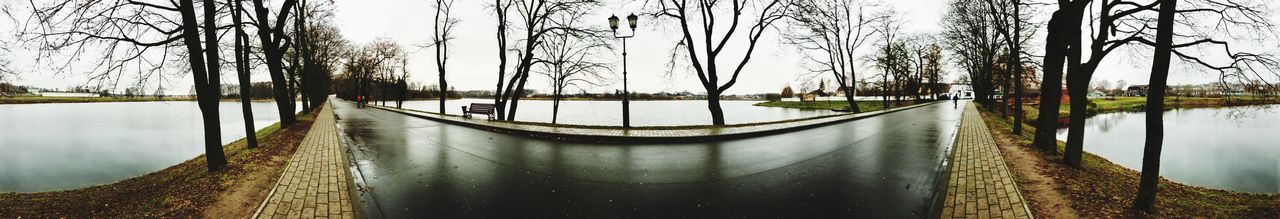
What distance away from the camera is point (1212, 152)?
45.1 feet

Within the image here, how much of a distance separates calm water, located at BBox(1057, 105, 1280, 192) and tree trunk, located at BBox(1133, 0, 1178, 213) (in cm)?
488

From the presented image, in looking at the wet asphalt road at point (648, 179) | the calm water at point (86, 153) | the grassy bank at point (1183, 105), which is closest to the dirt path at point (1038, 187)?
the wet asphalt road at point (648, 179)

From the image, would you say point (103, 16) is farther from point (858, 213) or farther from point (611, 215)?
point (858, 213)

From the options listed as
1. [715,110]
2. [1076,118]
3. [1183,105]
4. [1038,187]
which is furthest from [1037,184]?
[1183,105]

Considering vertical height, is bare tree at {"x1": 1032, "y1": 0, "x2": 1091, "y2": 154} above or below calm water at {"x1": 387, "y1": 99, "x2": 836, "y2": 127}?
above

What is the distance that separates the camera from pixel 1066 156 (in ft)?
23.9

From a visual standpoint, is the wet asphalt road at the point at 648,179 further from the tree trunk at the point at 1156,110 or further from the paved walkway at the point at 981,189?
the tree trunk at the point at 1156,110

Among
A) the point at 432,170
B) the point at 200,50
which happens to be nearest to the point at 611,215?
the point at 432,170

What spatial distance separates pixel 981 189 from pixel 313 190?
735 centimetres

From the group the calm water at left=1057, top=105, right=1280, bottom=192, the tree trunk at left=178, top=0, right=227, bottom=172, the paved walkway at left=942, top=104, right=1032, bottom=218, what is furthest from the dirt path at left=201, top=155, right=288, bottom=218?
the calm water at left=1057, top=105, right=1280, bottom=192

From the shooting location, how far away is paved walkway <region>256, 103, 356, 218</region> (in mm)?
4203

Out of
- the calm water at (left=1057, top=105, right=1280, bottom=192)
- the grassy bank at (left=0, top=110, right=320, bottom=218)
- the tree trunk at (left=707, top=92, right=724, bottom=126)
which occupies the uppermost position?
the tree trunk at (left=707, top=92, right=724, bottom=126)

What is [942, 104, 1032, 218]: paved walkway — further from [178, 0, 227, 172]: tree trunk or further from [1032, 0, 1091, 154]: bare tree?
[178, 0, 227, 172]: tree trunk

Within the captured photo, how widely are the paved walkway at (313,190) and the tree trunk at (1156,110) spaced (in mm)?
7272
